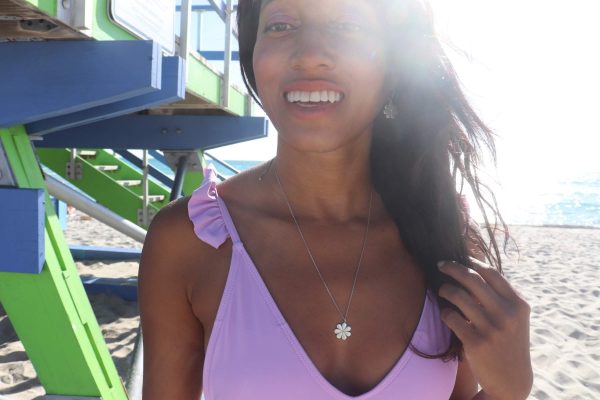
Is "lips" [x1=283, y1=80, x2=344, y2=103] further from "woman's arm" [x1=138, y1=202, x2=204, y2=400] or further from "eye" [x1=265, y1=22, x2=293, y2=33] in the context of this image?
"woman's arm" [x1=138, y1=202, x2=204, y2=400]

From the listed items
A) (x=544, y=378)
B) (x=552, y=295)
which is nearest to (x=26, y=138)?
(x=544, y=378)

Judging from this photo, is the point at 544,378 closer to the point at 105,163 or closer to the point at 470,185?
the point at 470,185

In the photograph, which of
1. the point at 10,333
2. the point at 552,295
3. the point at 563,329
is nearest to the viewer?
the point at 10,333

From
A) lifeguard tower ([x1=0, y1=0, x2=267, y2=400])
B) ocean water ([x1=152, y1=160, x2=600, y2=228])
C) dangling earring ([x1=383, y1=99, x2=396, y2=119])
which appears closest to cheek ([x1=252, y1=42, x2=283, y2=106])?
dangling earring ([x1=383, y1=99, x2=396, y2=119])

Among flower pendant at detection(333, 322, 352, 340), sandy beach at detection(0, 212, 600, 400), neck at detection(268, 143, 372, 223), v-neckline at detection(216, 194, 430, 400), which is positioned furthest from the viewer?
sandy beach at detection(0, 212, 600, 400)

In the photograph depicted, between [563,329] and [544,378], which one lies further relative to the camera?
[563,329]

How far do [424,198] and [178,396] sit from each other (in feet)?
2.20

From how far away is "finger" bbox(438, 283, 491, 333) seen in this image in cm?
103

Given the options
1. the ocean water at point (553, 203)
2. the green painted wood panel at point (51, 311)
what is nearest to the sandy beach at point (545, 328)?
the green painted wood panel at point (51, 311)

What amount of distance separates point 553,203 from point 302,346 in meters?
35.7

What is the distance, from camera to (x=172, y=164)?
16.5 feet

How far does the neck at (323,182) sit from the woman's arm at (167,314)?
0.80ft

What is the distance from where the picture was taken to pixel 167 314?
1.10 metres

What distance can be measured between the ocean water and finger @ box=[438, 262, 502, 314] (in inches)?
595
